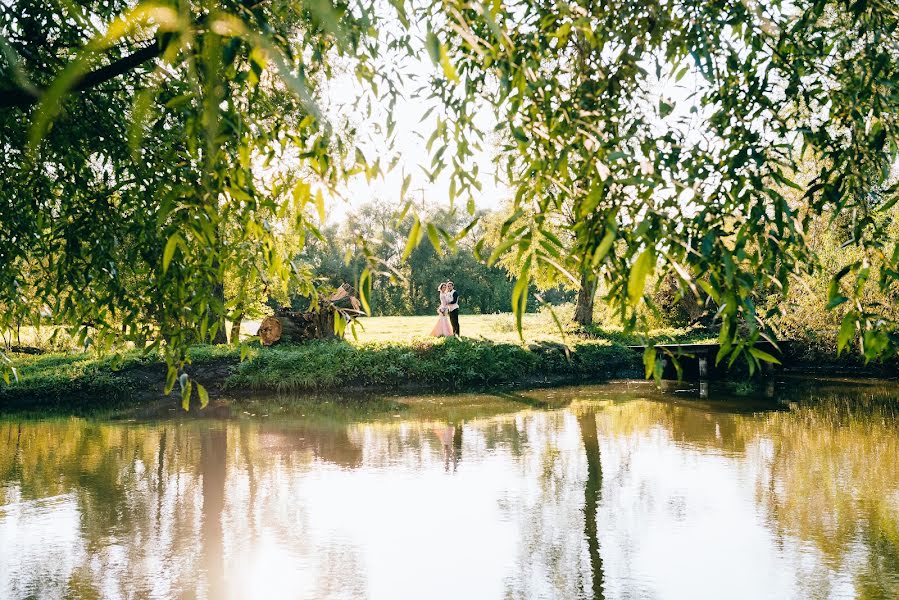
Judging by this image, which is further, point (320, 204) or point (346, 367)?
point (346, 367)

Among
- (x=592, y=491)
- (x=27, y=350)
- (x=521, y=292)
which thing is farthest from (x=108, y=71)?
(x=27, y=350)

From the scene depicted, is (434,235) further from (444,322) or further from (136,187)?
(444,322)

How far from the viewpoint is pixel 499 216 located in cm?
2519

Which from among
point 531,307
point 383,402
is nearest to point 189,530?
point 383,402

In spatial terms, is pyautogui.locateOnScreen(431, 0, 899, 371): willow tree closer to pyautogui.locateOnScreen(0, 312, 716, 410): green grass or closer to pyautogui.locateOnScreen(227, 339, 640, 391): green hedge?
pyautogui.locateOnScreen(0, 312, 716, 410): green grass

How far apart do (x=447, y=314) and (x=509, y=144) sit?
1793 cm

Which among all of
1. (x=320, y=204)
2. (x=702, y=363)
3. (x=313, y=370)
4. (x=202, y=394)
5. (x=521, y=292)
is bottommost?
(x=702, y=363)

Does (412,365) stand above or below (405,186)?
below

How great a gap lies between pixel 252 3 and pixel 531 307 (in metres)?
54.5

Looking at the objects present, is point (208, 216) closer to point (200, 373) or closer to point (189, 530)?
point (189, 530)

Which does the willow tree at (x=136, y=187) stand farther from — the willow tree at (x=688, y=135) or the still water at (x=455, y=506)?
the still water at (x=455, y=506)

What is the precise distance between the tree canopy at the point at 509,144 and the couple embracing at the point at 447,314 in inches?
636

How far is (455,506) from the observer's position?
24.0 feet

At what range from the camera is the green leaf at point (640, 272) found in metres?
1.63
